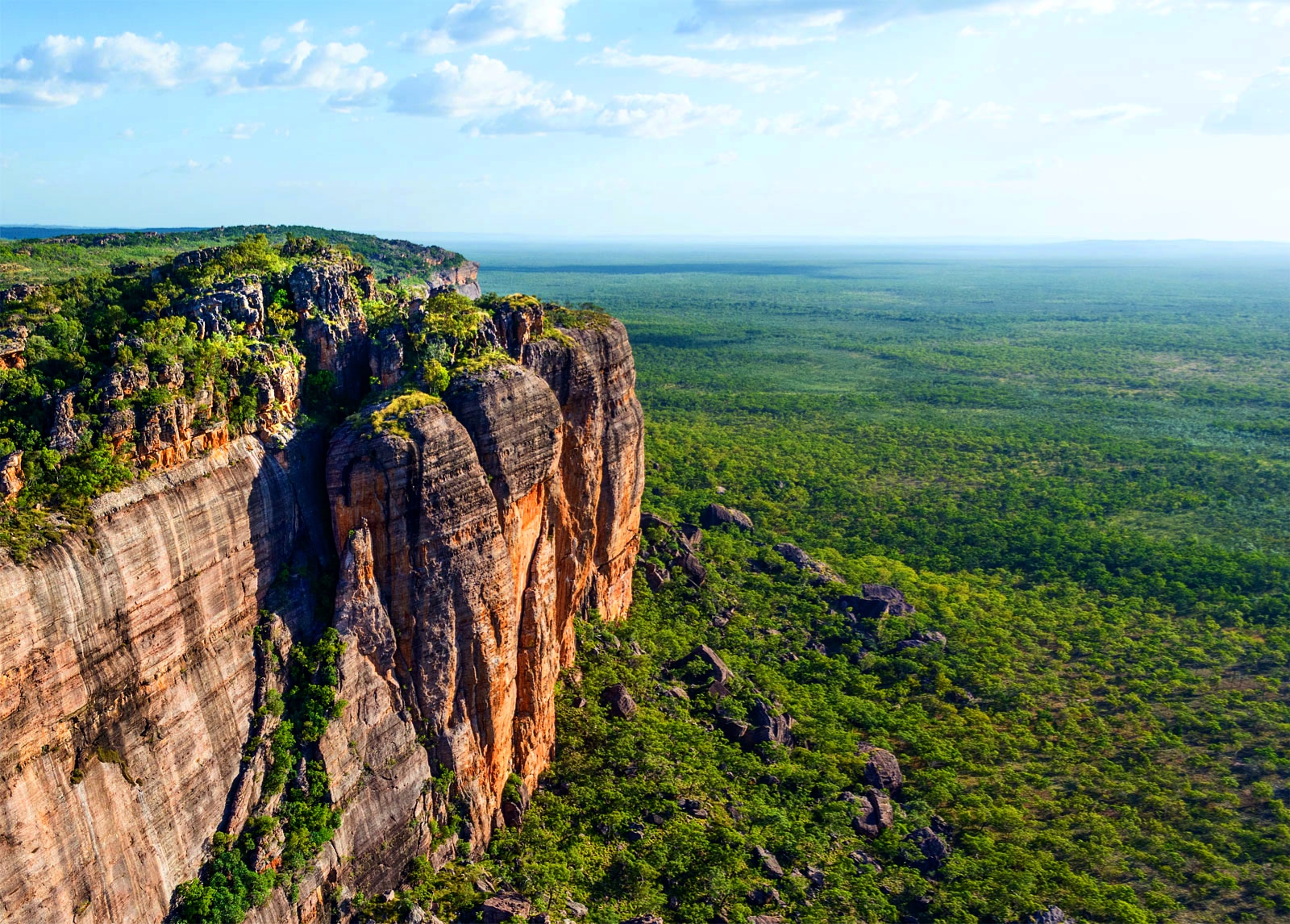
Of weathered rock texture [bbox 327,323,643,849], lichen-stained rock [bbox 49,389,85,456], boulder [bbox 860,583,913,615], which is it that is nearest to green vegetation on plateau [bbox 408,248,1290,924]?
boulder [bbox 860,583,913,615]

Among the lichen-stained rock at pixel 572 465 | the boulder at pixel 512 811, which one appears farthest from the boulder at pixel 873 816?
the boulder at pixel 512 811

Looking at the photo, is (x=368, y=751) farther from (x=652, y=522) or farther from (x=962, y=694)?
(x=962, y=694)

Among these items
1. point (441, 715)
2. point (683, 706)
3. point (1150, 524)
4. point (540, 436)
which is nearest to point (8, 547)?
point (441, 715)

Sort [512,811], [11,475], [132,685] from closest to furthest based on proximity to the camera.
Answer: [11,475] < [132,685] < [512,811]

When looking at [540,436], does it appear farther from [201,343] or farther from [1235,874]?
[1235,874]

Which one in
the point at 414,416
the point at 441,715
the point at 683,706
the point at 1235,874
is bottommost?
the point at 1235,874

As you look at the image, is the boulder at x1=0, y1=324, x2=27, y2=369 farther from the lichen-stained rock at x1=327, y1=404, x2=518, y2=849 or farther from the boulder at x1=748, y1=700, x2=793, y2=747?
the boulder at x1=748, y1=700, x2=793, y2=747

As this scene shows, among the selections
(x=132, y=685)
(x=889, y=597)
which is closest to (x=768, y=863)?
(x=132, y=685)
